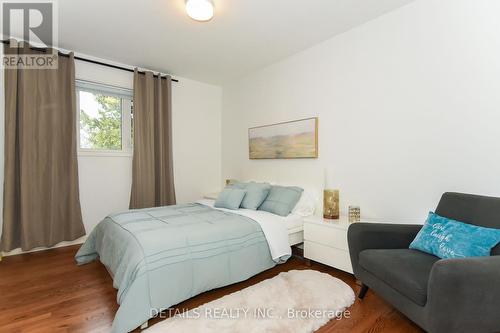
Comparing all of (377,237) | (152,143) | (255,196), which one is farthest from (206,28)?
(377,237)

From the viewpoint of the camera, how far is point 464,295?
1267 millimetres

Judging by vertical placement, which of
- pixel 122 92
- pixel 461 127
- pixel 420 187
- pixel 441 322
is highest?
pixel 122 92

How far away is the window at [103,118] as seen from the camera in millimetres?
3459

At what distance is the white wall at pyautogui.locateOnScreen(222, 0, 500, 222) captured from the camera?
195 cm

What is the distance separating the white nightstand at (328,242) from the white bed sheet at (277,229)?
7.7 inches

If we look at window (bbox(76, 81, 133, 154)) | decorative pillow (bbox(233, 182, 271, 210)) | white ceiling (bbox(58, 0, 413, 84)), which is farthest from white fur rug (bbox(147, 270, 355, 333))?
window (bbox(76, 81, 133, 154))

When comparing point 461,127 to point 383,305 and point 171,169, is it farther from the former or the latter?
point 171,169

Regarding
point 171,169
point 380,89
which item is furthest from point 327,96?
point 171,169

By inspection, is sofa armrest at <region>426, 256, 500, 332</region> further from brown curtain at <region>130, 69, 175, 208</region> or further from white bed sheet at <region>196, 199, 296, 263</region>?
brown curtain at <region>130, 69, 175, 208</region>

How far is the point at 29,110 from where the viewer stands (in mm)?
2916

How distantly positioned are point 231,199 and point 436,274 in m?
2.15

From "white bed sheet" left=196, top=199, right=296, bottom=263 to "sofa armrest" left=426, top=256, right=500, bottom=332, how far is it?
4.41ft

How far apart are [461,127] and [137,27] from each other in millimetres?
3141

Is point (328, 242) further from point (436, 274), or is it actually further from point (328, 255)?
point (436, 274)
